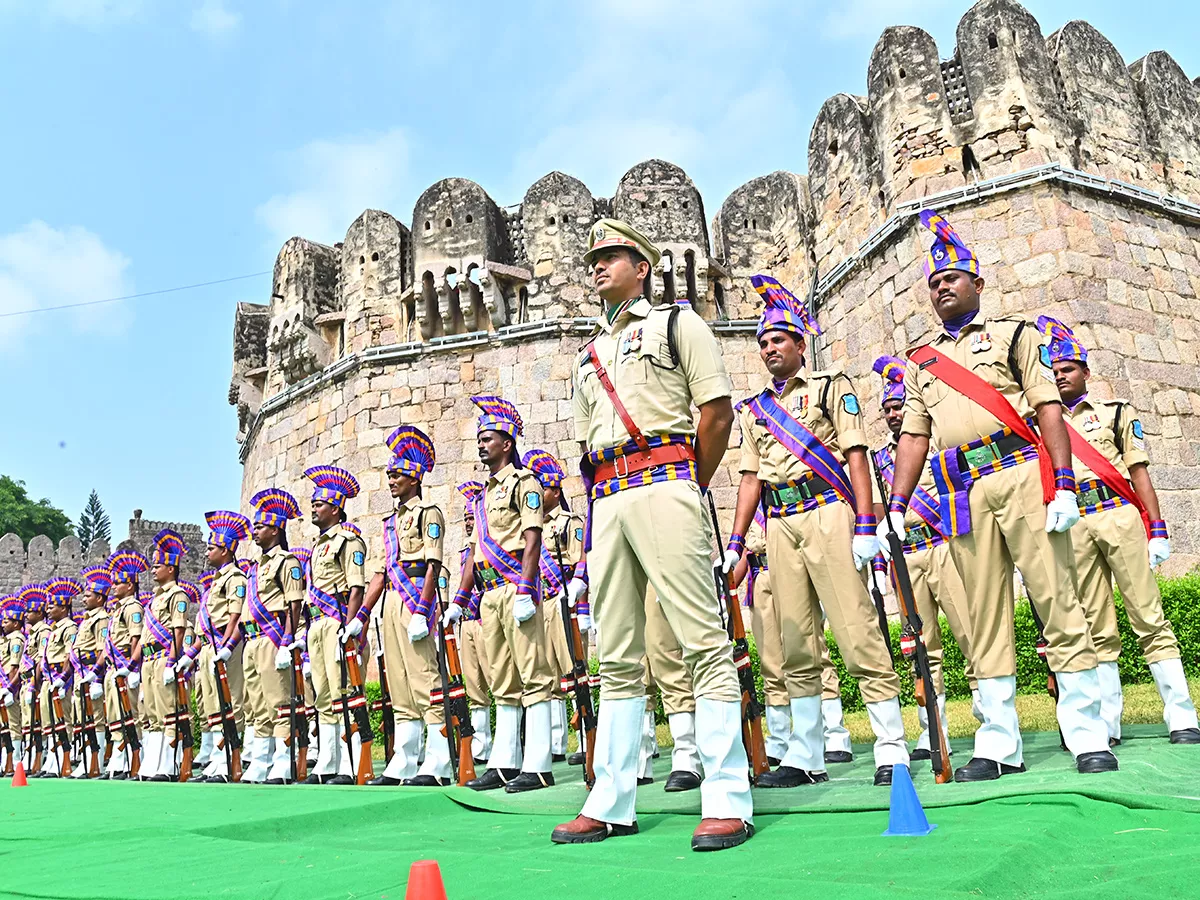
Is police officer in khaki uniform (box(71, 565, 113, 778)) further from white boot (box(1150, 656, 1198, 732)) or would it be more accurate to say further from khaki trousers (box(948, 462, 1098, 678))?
white boot (box(1150, 656, 1198, 732))

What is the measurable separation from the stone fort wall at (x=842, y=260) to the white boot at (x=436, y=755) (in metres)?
7.15

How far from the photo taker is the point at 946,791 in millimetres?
3805

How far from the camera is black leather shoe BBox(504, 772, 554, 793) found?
5645mm

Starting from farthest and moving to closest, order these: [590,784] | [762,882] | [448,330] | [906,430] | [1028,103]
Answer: [448,330]
[1028,103]
[590,784]
[906,430]
[762,882]

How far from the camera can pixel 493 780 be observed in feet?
19.9

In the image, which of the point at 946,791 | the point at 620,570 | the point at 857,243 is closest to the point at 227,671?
the point at 620,570

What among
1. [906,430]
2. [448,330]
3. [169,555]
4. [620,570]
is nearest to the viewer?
[620,570]

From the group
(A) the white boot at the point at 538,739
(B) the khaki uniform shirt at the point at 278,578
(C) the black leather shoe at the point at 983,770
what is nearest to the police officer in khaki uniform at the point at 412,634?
(A) the white boot at the point at 538,739

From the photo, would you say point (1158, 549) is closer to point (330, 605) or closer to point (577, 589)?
point (577, 589)

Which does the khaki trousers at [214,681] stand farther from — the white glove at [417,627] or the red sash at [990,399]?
the red sash at [990,399]

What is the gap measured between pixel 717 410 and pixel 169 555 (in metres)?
8.74

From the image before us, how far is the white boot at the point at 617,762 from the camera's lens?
3.52 metres

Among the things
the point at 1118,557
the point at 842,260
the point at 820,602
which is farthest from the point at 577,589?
the point at 842,260

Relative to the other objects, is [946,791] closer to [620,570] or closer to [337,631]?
[620,570]
